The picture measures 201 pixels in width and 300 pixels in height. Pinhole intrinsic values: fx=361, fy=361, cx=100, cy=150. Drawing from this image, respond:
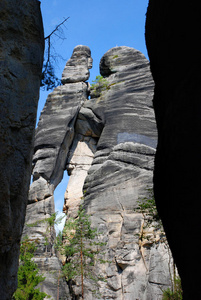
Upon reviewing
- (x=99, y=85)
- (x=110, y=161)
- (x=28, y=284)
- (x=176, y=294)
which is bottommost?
(x=176, y=294)

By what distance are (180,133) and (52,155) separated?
19.3 metres

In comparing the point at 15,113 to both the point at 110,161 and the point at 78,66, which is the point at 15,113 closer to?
the point at 110,161

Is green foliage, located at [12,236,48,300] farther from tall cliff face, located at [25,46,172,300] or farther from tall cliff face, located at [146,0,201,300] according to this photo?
tall cliff face, located at [146,0,201,300]

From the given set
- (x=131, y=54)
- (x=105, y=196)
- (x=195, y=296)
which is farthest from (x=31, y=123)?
(x=131, y=54)

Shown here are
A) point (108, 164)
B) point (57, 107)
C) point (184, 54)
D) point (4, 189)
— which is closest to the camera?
point (184, 54)

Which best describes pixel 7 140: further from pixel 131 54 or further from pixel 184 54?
pixel 131 54

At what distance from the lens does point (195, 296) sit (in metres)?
2.57

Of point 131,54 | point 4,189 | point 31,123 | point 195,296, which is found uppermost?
point 131,54

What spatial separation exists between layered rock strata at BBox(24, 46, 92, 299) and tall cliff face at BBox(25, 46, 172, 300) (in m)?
0.06

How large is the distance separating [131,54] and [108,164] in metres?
9.87

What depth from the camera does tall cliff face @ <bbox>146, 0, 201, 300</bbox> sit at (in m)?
2.68

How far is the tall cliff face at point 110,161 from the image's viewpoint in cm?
1540

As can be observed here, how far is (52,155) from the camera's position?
A: 21844 millimetres

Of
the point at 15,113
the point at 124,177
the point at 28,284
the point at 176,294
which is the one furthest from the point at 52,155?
the point at 15,113
